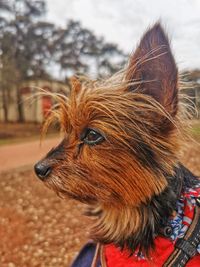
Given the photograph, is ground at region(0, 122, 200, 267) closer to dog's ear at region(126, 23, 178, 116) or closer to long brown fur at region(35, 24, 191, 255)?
long brown fur at region(35, 24, 191, 255)

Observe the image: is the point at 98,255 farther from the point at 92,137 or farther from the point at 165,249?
the point at 92,137

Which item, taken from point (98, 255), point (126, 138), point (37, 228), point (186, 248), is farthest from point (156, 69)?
point (37, 228)

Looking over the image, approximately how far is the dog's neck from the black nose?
46 cm

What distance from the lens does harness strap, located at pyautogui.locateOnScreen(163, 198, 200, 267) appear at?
2.64 metres

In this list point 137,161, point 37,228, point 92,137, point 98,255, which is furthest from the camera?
point 37,228

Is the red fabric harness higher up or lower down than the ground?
higher up

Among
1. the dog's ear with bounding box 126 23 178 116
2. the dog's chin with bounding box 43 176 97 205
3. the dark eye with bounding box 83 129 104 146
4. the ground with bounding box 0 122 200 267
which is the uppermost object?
the dog's ear with bounding box 126 23 178 116

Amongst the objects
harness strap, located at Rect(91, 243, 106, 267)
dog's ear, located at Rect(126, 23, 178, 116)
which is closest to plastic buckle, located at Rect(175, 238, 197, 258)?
harness strap, located at Rect(91, 243, 106, 267)

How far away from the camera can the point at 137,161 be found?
2.61m

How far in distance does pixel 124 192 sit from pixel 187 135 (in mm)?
532

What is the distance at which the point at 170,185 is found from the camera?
274 centimetres

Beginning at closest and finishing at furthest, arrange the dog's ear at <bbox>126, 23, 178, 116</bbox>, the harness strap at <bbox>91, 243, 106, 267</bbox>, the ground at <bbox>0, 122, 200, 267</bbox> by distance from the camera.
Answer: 1. the dog's ear at <bbox>126, 23, 178, 116</bbox>
2. the harness strap at <bbox>91, 243, 106, 267</bbox>
3. the ground at <bbox>0, 122, 200, 267</bbox>

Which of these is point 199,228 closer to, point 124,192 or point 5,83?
point 124,192

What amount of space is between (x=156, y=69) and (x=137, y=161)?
0.55 m
